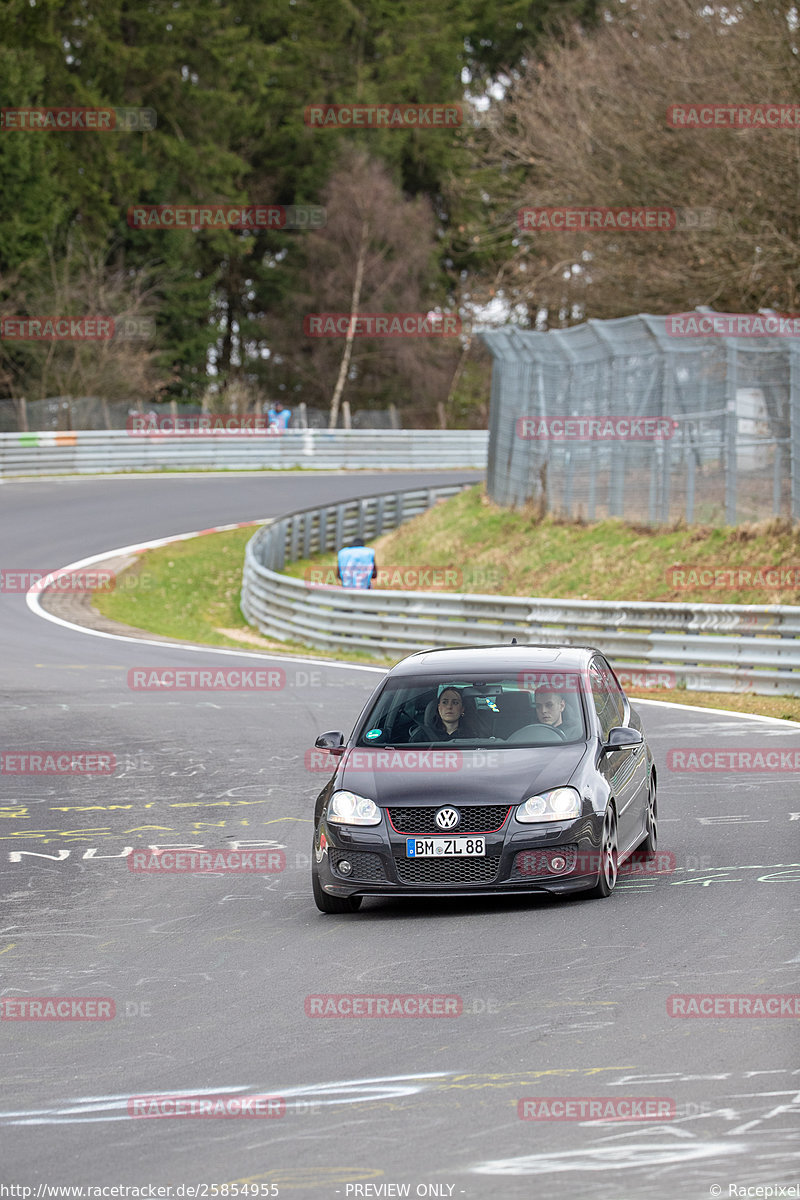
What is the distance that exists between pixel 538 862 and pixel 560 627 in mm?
12896

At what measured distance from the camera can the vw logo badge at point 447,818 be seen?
27.7 feet

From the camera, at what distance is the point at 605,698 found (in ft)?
32.8

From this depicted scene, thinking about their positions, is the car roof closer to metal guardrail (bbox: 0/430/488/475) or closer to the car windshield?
the car windshield

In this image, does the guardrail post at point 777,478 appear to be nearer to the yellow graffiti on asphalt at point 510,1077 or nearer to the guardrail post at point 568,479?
the guardrail post at point 568,479

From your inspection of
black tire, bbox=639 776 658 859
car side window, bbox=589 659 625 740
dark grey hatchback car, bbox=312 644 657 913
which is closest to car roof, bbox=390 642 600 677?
dark grey hatchback car, bbox=312 644 657 913

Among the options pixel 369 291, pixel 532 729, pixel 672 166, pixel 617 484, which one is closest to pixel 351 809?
pixel 532 729

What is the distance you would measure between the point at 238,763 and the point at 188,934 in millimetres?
5829

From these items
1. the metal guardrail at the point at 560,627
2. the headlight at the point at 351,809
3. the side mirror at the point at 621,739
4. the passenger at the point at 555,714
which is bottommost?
the metal guardrail at the point at 560,627

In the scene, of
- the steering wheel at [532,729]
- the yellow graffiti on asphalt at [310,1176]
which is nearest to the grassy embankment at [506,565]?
the steering wheel at [532,729]

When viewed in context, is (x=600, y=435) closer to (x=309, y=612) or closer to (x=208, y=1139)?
(x=309, y=612)

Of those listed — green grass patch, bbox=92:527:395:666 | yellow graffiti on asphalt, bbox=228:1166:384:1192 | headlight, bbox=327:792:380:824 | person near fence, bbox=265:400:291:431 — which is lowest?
green grass patch, bbox=92:527:395:666

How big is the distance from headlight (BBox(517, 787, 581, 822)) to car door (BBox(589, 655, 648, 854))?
0.46 metres

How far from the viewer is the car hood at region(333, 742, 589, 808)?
27.9 feet

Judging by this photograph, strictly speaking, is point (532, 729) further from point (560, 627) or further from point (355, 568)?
point (355, 568)
